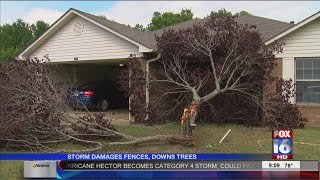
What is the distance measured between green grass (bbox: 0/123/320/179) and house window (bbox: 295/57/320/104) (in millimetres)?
1571

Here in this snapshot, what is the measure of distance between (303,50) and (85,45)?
27.5ft

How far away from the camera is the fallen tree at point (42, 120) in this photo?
8750 mm

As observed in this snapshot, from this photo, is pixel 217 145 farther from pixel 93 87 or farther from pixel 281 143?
pixel 93 87

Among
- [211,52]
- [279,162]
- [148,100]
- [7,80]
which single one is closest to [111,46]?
[148,100]

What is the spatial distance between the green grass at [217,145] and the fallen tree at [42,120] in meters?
0.20

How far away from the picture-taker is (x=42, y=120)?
29.6 ft

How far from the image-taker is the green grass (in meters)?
7.99

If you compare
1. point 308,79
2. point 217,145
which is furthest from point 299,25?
point 217,145

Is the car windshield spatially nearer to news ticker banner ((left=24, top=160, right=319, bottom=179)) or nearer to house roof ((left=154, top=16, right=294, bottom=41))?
house roof ((left=154, top=16, right=294, bottom=41))

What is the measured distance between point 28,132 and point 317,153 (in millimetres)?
6521

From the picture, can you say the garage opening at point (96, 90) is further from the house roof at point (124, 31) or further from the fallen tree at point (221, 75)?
the fallen tree at point (221, 75)

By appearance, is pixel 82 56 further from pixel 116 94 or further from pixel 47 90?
pixel 47 90

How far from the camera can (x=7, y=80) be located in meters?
9.77

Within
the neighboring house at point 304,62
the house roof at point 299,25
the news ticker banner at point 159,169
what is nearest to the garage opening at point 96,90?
the house roof at point 299,25
